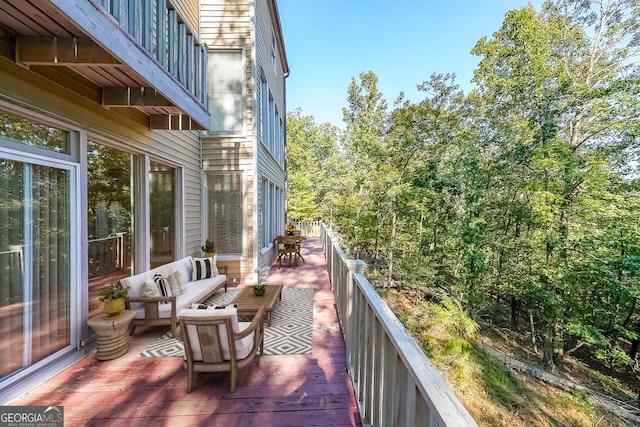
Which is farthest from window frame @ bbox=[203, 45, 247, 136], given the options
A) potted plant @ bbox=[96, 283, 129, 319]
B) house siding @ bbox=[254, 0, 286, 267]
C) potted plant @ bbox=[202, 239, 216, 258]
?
potted plant @ bbox=[96, 283, 129, 319]

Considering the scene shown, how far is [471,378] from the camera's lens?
18.5 ft

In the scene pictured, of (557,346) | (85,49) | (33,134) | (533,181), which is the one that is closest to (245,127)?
(33,134)

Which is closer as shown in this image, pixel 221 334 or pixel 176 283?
pixel 221 334

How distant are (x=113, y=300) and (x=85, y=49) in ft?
7.57

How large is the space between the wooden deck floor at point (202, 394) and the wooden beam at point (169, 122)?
9.87ft

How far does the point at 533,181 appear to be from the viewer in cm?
802

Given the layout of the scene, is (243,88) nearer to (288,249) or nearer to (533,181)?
(288,249)

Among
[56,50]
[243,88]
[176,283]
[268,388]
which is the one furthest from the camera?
[243,88]

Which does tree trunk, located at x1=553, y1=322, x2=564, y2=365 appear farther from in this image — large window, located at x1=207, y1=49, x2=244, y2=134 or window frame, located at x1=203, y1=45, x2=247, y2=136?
large window, located at x1=207, y1=49, x2=244, y2=134

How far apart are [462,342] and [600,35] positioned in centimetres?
991

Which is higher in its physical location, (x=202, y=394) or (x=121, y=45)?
(x=121, y=45)

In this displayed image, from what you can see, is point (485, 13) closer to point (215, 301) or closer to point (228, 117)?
point (228, 117)

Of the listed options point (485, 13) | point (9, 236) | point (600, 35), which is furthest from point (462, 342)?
point (485, 13)

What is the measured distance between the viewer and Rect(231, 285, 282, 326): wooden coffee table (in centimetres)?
349
